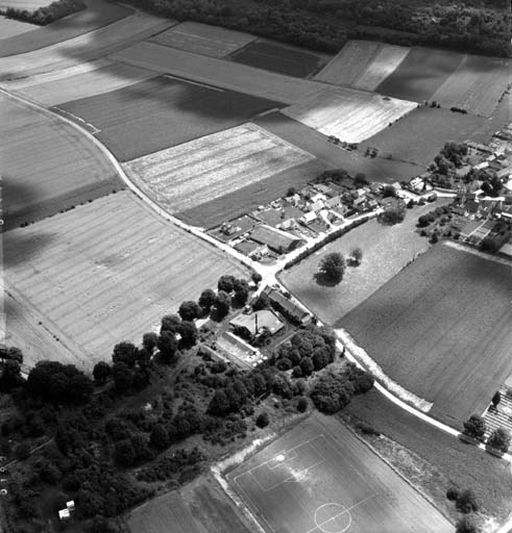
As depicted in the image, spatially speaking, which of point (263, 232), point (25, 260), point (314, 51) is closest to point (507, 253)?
point (263, 232)

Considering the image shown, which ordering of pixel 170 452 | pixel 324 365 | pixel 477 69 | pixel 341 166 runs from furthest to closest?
pixel 477 69
pixel 341 166
pixel 324 365
pixel 170 452

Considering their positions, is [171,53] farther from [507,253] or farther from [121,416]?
[121,416]

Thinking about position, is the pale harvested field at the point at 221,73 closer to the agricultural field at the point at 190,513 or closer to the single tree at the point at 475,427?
the single tree at the point at 475,427

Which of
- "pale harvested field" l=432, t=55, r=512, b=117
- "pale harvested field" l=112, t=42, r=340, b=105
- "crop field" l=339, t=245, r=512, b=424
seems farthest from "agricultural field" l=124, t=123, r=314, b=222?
"pale harvested field" l=432, t=55, r=512, b=117

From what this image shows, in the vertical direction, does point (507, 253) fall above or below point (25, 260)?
above

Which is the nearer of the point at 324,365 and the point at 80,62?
the point at 324,365

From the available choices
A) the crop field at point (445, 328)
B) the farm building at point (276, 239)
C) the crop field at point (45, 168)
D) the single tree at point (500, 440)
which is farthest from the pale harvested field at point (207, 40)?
the single tree at point (500, 440)

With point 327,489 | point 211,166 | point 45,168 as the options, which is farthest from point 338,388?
point 45,168
